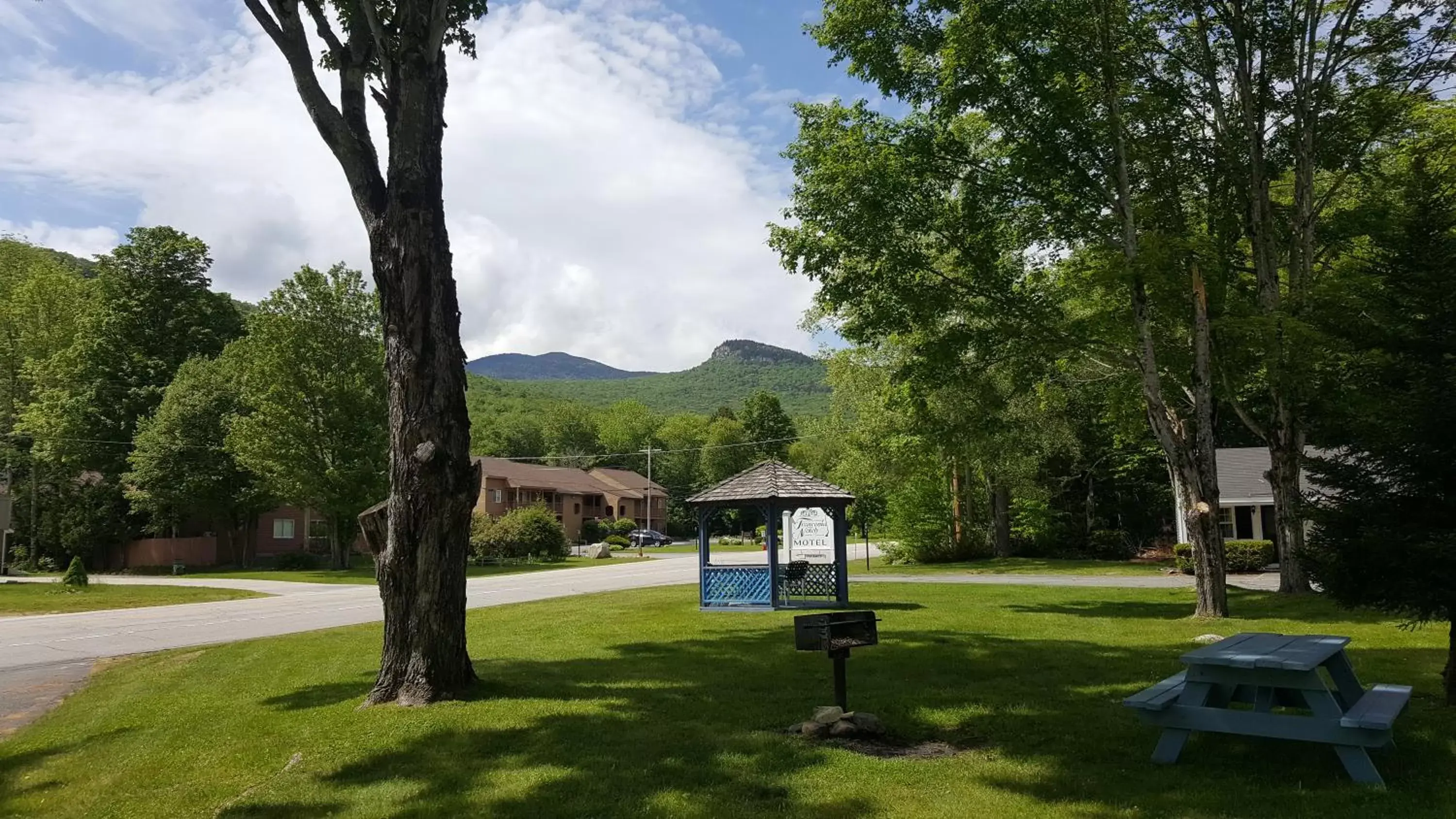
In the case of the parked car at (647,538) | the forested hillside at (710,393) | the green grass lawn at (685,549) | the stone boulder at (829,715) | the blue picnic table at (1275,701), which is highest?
the forested hillside at (710,393)

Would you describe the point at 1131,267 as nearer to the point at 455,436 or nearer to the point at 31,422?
the point at 455,436

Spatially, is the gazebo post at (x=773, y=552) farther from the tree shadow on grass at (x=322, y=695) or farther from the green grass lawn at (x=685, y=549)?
the green grass lawn at (x=685, y=549)

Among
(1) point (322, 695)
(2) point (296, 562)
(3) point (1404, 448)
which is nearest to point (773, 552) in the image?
(1) point (322, 695)

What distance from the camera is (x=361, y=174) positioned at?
361 inches

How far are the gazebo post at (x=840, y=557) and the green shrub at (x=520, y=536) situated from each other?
27483 mm

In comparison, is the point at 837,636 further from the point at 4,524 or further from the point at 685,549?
the point at 685,549

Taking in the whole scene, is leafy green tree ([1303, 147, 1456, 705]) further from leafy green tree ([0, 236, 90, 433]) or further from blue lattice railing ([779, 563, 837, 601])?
leafy green tree ([0, 236, 90, 433])

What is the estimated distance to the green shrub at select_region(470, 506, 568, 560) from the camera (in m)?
45.0

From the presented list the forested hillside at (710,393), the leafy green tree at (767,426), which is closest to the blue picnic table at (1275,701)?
the leafy green tree at (767,426)

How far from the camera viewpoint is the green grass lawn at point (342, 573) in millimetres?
35625

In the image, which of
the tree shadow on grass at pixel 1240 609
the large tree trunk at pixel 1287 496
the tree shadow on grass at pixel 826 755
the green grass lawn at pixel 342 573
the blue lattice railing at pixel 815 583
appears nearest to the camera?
the tree shadow on grass at pixel 826 755

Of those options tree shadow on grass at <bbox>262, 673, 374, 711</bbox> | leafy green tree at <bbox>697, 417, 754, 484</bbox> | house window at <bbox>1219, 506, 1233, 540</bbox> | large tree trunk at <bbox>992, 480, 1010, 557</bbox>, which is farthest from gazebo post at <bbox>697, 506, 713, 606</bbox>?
leafy green tree at <bbox>697, 417, 754, 484</bbox>

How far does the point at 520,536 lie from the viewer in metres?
46.2

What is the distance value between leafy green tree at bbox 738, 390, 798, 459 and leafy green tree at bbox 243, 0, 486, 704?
83.6m
